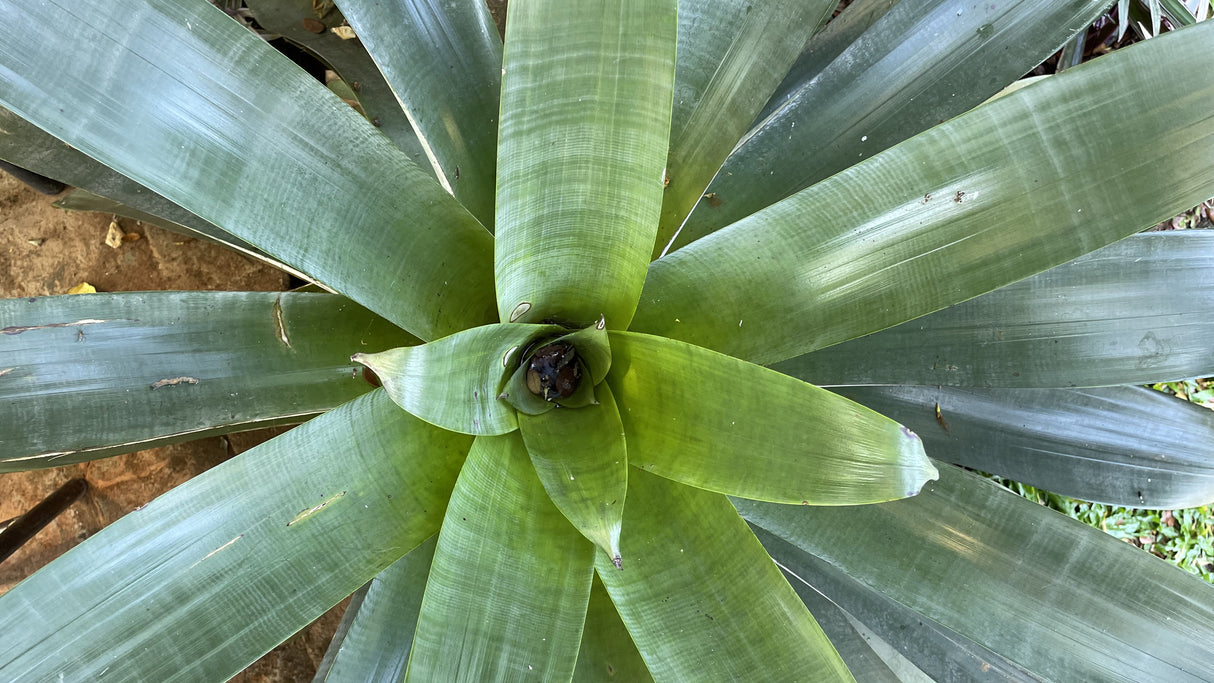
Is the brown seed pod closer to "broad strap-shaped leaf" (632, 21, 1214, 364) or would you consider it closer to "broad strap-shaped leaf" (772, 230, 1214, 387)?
"broad strap-shaped leaf" (632, 21, 1214, 364)

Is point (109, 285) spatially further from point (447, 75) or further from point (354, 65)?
point (447, 75)

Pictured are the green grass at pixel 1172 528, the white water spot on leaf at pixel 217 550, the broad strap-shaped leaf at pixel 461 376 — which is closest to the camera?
the broad strap-shaped leaf at pixel 461 376

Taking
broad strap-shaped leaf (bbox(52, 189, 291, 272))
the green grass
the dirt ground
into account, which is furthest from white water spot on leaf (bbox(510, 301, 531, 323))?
the green grass

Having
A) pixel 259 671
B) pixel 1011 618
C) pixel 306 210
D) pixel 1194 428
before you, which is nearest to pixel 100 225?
pixel 259 671

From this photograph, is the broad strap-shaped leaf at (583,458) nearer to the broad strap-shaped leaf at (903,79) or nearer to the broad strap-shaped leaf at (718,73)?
the broad strap-shaped leaf at (718,73)

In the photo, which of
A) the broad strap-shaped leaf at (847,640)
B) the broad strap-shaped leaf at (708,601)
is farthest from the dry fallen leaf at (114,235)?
the broad strap-shaped leaf at (847,640)
